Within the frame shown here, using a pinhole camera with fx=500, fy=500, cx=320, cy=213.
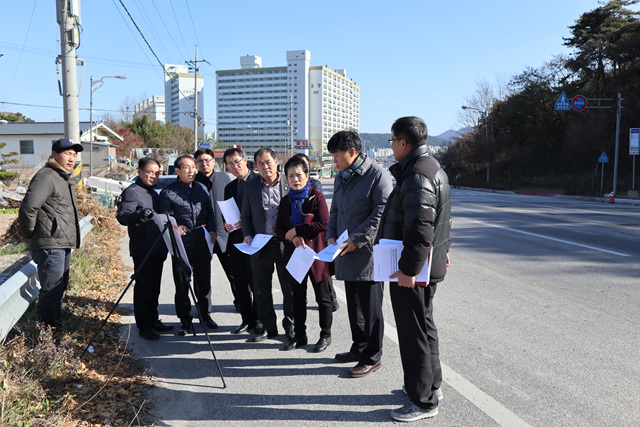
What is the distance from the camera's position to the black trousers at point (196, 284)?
19.1ft

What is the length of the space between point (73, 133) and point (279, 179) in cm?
737

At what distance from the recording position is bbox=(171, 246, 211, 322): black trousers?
229 inches

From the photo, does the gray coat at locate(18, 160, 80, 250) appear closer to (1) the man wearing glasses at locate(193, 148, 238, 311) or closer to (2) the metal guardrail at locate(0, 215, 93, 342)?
(2) the metal guardrail at locate(0, 215, 93, 342)

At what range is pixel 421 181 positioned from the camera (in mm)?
3482

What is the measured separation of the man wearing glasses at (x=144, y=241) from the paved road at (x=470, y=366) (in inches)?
11.4

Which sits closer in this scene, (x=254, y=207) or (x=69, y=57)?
(x=254, y=207)

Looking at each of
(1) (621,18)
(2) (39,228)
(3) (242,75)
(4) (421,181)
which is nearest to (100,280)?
(2) (39,228)

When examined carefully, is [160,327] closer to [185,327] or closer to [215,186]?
[185,327]

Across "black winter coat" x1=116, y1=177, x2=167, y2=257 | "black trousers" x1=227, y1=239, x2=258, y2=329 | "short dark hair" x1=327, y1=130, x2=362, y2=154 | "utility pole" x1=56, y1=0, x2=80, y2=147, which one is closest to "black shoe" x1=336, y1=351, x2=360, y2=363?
"black trousers" x1=227, y1=239, x2=258, y2=329

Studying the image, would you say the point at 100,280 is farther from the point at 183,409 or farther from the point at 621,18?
the point at 621,18

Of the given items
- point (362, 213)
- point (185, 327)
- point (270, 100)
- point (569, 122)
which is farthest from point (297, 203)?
point (270, 100)

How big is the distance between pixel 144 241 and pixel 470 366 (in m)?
3.70

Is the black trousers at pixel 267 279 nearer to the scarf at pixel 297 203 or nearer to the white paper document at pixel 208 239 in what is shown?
the scarf at pixel 297 203

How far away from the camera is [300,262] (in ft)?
16.3
